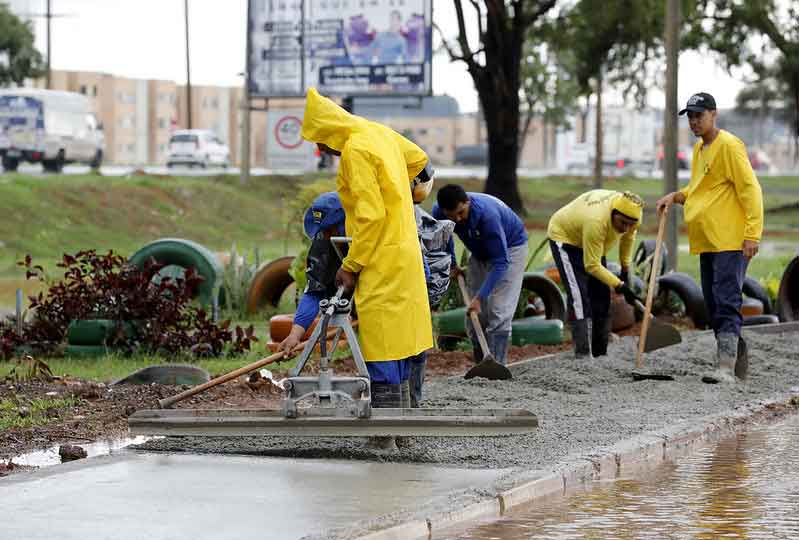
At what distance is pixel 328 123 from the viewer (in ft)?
27.6

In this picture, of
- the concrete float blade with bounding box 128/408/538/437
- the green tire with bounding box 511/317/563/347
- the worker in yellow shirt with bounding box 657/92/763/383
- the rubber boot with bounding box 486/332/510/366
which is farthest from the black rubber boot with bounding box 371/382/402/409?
the green tire with bounding box 511/317/563/347

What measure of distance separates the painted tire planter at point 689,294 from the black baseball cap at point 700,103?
4490mm

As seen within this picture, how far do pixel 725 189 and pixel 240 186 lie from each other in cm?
2885

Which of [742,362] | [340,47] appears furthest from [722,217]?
[340,47]

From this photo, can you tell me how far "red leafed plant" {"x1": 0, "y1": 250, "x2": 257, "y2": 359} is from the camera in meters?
12.5

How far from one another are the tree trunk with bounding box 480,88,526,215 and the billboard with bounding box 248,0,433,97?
221cm

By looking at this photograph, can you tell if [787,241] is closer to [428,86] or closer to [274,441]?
[428,86]

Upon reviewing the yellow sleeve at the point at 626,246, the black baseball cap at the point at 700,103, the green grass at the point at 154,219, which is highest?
the black baseball cap at the point at 700,103

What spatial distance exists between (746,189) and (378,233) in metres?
4.22

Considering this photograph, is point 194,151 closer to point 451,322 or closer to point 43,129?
point 43,129

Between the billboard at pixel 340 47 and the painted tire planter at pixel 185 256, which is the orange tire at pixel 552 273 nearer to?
the painted tire planter at pixel 185 256

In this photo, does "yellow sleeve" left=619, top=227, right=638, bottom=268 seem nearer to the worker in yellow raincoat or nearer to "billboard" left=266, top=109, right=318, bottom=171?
the worker in yellow raincoat

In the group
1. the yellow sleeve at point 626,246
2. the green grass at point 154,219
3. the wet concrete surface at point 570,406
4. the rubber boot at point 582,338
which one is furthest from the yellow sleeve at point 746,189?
the green grass at point 154,219

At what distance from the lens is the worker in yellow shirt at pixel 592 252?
12.4m
